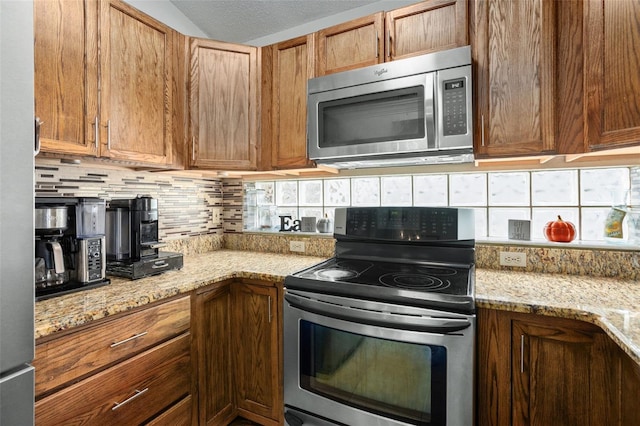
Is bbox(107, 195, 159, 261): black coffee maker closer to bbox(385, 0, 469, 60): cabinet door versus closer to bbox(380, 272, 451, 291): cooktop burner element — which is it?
bbox(380, 272, 451, 291): cooktop burner element

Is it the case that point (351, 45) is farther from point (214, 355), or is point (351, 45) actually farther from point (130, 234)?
point (214, 355)

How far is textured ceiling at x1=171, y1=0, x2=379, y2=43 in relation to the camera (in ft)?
7.40

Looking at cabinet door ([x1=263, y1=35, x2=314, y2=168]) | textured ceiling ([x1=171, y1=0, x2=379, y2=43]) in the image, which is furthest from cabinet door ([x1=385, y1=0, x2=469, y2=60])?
textured ceiling ([x1=171, y1=0, x2=379, y2=43])

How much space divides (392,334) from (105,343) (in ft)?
3.54

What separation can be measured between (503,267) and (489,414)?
0.78 metres

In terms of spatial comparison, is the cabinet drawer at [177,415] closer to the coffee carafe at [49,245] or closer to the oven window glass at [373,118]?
the coffee carafe at [49,245]

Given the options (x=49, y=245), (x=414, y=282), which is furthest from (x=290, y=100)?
(x=49, y=245)

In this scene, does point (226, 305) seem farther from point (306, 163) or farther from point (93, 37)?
point (93, 37)

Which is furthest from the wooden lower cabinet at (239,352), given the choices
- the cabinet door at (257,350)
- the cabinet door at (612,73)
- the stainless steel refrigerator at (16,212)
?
the cabinet door at (612,73)

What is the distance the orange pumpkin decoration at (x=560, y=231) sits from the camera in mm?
1672

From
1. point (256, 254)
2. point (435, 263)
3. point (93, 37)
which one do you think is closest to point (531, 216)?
point (435, 263)

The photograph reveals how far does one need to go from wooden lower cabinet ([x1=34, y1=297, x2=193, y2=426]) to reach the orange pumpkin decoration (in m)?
1.88

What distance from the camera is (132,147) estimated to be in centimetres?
167

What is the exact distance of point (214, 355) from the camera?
65.7 inches
